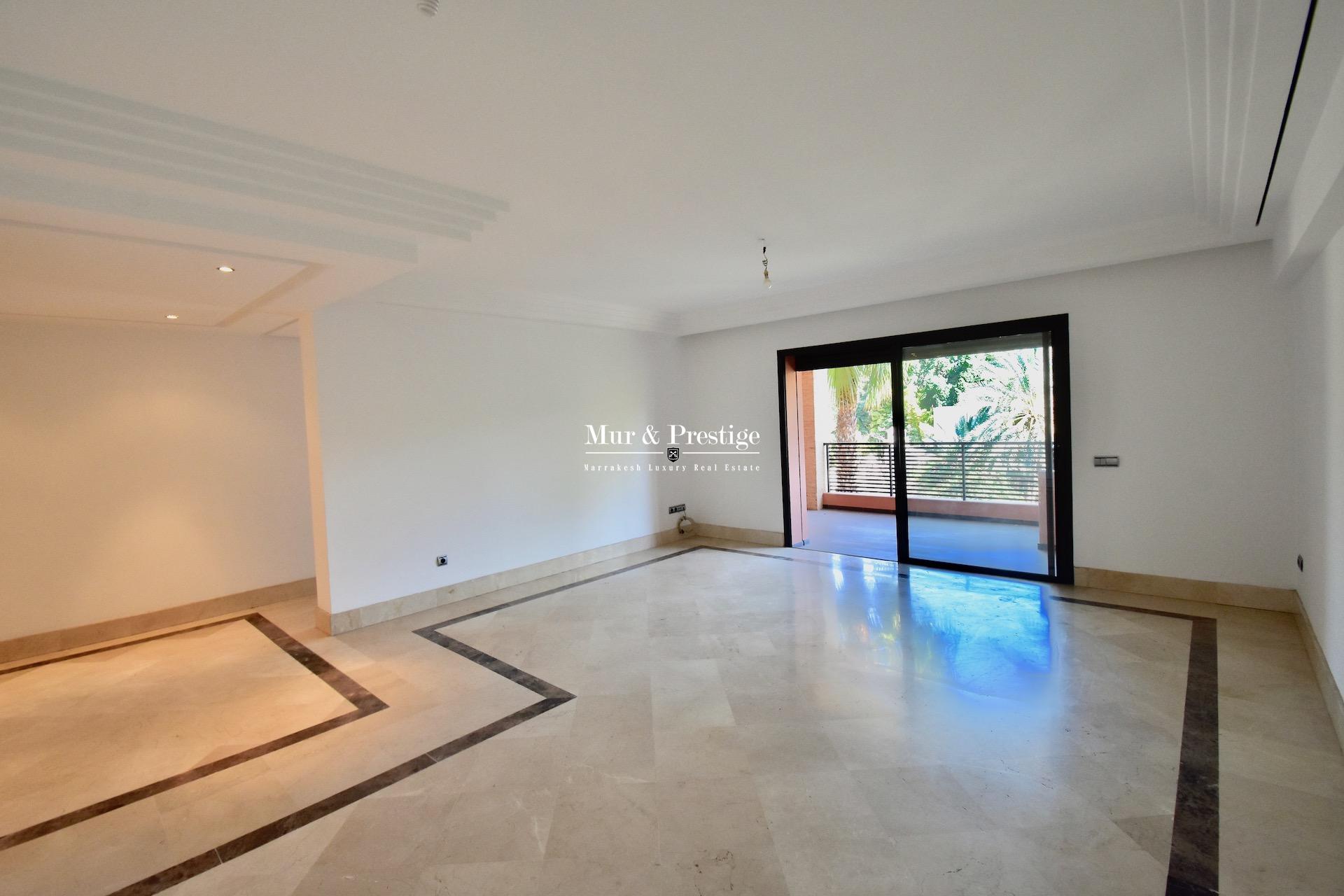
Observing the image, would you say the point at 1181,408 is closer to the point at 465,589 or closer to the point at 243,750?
the point at 465,589

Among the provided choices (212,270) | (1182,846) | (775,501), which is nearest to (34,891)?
(212,270)

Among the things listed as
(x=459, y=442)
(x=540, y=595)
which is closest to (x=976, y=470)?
(x=540, y=595)

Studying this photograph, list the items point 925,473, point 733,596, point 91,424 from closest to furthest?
1. point 91,424
2. point 733,596
3. point 925,473

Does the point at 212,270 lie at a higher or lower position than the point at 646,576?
higher

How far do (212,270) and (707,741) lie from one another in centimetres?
380

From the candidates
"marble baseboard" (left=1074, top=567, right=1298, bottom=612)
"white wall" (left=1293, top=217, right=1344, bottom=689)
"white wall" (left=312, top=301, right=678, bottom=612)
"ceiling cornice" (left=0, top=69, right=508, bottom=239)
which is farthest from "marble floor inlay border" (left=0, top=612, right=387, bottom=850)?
"marble baseboard" (left=1074, top=567, right=1298, bottom=612)

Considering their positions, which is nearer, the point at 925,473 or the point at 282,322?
the point at 282,322

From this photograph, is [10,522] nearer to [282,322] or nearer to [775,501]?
[282,322]

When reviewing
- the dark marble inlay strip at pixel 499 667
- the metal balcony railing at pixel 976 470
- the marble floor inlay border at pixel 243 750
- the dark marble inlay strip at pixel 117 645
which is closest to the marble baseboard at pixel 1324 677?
the metal balcony railing at pixel 976 470

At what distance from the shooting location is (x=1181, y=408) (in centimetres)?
450

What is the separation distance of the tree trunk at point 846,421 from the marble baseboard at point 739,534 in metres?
2.58

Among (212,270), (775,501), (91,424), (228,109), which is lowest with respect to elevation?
(775,501)

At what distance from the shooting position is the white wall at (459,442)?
4770 millimetres

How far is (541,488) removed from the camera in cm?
616
